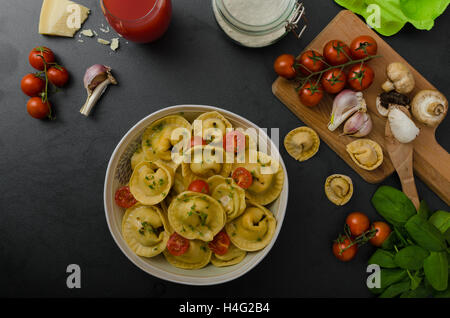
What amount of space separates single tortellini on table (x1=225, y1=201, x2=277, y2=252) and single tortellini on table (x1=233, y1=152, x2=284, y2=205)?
0.18ft

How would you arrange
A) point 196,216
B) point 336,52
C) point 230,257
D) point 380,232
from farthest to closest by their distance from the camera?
point 380,232 → point 336,52 → point 230,257 → point 196,216

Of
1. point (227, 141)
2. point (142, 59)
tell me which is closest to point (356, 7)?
point (227, 141)

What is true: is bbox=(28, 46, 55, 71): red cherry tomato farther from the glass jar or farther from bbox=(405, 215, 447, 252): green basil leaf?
bbox=(405, 215, 447, 252): green basil leaf

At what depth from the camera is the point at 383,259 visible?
179 centimetres

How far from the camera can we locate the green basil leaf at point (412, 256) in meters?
1.70

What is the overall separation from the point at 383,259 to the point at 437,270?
24 cm

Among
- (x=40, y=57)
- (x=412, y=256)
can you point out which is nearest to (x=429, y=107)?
(x=412, y=256)

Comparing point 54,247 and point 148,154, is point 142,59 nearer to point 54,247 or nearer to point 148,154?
point 148,154

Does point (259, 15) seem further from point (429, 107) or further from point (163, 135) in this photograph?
point (429, 107)

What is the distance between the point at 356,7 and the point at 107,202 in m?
1.61

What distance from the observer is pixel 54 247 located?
188 cm

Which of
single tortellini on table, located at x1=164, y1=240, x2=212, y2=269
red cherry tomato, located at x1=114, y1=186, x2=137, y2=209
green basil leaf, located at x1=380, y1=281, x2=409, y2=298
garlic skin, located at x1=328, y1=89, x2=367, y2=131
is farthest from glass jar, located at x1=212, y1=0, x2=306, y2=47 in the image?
green basil leaf, located at x1=380, y1=281, x2=409, y2=298

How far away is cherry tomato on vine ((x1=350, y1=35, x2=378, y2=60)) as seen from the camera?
5.59 ft
